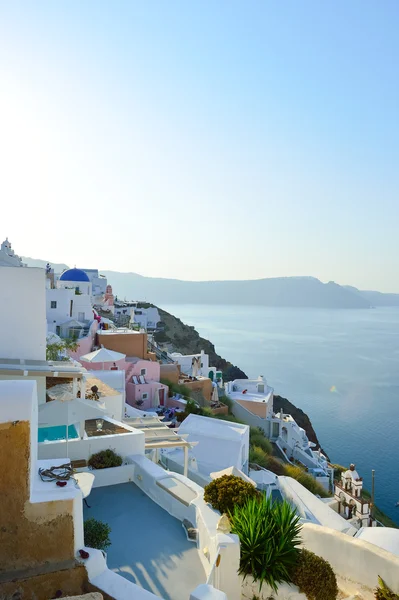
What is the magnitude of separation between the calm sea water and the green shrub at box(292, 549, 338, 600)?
27.1m

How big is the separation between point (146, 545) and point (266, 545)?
179cm

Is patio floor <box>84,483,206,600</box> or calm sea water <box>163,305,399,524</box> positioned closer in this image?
patio floor <box>84,483,206,600</box>

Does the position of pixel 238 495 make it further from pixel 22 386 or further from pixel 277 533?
pixel 22 386

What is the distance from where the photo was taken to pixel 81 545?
14.4 feet

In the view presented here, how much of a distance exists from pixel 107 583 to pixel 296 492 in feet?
38.3

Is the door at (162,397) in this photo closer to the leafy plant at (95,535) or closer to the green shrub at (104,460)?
the green shrub at (104,460)

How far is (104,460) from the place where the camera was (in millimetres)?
8250

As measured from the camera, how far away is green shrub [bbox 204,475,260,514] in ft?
21.1

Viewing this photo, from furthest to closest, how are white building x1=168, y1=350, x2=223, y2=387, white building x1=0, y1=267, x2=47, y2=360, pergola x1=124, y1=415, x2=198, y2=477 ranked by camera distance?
1. white building x1=168, y1=350, x2=223, y2=387
2. pergola x1=124, y1=415, x2=198, y2=477
3. white building x1=0, y1=267, x2=47, y2=360

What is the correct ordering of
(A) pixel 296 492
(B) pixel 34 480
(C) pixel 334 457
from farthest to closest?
(C) pixel 334 457
(A) pixel 296 492
(B) pixel 34 480

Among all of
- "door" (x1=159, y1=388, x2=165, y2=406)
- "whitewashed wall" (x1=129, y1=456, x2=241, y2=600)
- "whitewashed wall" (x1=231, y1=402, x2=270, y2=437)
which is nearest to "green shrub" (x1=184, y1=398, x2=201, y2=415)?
"door" (x1=159, y1=388, x2=165, y2=406)

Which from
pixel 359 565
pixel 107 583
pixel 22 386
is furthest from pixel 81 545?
pixel 359 565

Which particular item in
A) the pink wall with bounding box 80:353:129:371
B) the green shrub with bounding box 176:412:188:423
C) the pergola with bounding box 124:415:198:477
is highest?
the pergola with bounding box 124:415:198:477

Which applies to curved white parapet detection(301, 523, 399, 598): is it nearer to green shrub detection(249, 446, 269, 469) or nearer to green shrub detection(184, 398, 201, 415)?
green shrub detection(249, 446, 269, 469)
